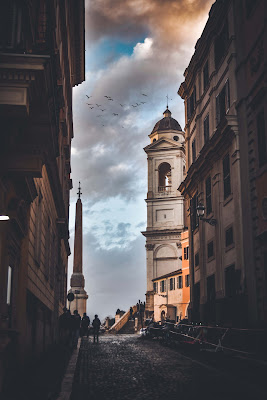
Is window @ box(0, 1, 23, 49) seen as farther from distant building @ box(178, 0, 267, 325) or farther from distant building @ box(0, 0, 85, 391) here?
distant building @ box(178, 0, 267, 325)

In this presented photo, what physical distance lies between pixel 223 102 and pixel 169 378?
671 inches

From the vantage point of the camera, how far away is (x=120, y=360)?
62.5 ft

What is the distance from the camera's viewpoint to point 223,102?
27.3m

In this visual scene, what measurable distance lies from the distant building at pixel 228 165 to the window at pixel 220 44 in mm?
50

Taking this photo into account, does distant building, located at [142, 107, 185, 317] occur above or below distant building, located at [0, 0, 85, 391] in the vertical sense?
above

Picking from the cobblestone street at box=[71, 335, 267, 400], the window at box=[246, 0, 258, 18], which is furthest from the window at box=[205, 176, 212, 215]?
the cobblestone street at box=[71, 335, 267, 400]

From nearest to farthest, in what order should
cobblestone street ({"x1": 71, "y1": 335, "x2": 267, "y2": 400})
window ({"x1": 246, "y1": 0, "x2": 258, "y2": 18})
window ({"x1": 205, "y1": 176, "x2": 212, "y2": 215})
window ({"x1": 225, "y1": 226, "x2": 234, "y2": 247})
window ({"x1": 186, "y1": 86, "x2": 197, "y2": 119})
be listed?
cobblestone street ({"x1": 71, "y1": 335, "x2": 267, "y2": 400}) → window ({"x1": 246, "y1": 0, "x2": 258, "y2": 18}) → window ({"x1": 225, "y1": 226, "x2": 234, "y2": 247}) → window ({"x1": 205, "y1": 176, "x2": 212, "y2": 215}) → window ({"x1": 186, "y1": 86, "x2": 197, "y2": 119})

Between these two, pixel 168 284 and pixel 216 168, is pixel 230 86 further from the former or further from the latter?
pixel 168 284

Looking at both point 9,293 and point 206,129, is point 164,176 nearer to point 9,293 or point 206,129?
point 206,129

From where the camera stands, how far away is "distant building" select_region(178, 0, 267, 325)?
826 inches

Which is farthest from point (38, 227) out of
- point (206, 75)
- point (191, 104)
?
point (191, 104)

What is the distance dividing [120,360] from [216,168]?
478 inches

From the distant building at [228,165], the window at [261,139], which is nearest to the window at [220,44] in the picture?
the distant building at [228,165]

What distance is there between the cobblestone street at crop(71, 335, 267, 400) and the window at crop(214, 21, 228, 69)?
15.2m
